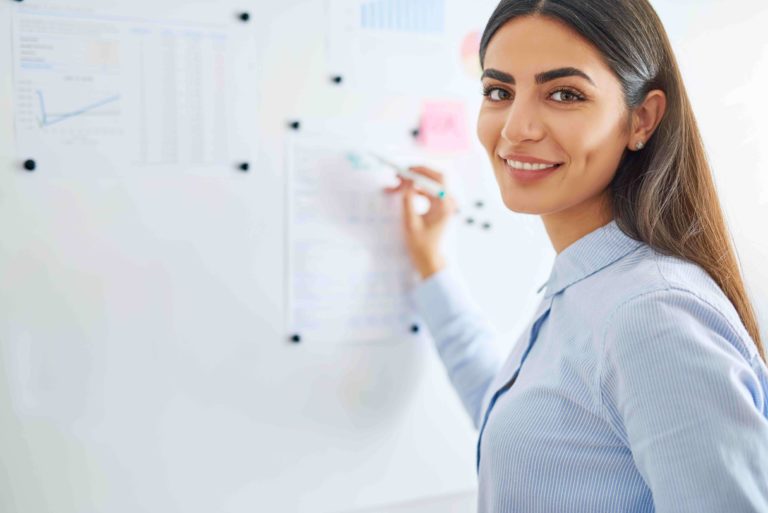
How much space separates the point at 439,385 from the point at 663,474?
51 cm

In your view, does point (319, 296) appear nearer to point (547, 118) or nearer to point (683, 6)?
point (547, 118)

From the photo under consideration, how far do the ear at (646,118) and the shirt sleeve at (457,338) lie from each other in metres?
0.35

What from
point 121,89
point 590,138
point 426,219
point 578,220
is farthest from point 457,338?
point 121,89

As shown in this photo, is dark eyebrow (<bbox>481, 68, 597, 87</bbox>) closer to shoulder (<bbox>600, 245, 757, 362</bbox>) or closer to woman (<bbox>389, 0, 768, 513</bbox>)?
woman (<bbox>389, 0, 768, 513</bbox>)

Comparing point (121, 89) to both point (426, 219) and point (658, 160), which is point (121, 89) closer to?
point (426, 219)

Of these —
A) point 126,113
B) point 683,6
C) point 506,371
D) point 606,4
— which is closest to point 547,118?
point 606,4

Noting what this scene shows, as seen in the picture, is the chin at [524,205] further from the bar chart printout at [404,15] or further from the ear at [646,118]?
the bar chart printout at [404,15]

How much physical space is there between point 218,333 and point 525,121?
0.46 metres

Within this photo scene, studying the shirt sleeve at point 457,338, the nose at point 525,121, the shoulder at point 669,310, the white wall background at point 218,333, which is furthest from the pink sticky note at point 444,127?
the shoulder at point 669,310

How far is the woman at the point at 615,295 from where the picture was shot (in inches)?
26.9

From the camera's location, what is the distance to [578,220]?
91 cm

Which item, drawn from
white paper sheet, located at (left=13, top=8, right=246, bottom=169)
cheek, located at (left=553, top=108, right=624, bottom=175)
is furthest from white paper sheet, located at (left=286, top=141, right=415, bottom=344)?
cheek, located at (left=553, top=108, right=624, bottom=175)

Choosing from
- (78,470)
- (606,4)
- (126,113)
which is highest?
(606,4)

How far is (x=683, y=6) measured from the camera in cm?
130
